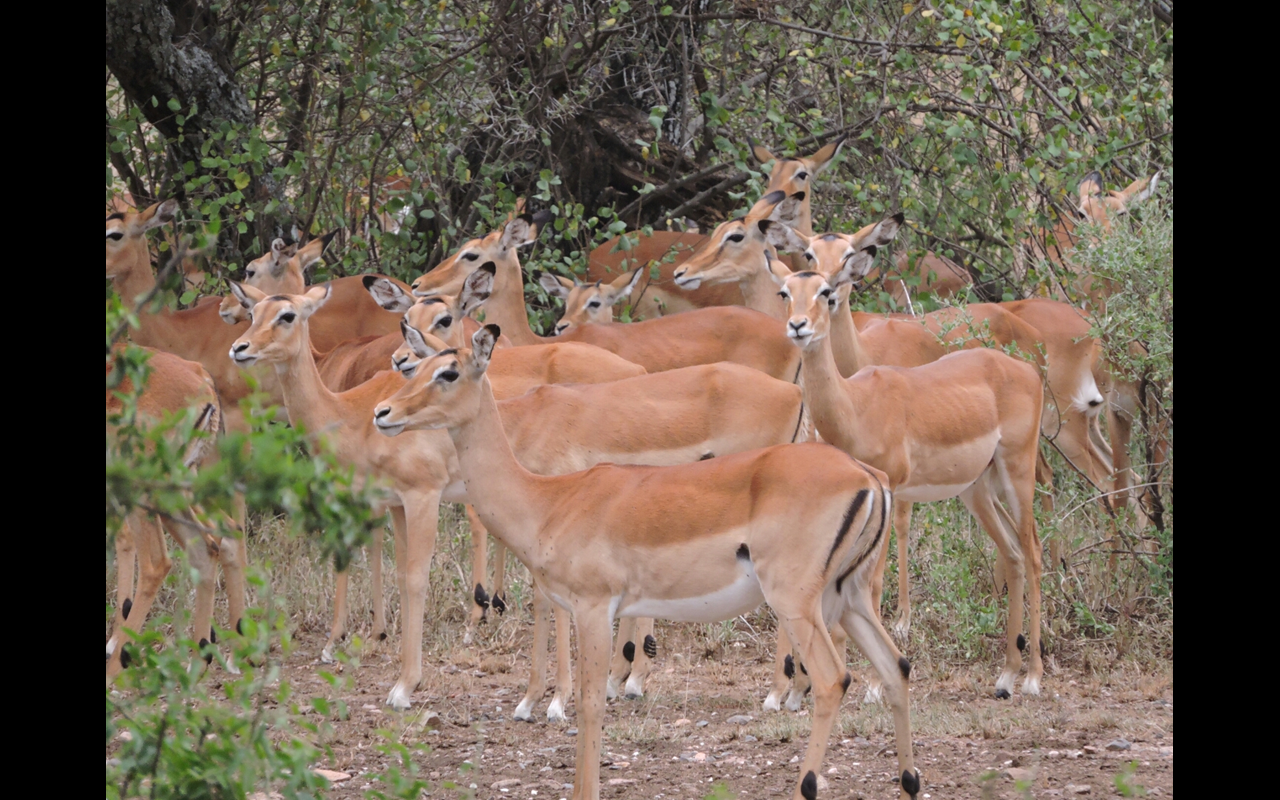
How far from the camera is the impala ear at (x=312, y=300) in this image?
6.46m

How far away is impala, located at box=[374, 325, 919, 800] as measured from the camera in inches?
176

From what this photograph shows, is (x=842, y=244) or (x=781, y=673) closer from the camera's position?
(x=781, y=673)

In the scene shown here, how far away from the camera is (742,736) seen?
17.6ft

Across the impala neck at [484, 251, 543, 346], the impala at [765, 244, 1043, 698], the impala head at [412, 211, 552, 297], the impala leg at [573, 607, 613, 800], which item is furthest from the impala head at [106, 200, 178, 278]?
the impala leg at [573, 607, 613, 800]

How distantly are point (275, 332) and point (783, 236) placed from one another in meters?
2.94

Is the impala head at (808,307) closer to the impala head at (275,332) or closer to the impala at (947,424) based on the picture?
the impala at (947,424)

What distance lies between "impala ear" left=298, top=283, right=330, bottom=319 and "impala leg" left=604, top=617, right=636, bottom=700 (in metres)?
2.06

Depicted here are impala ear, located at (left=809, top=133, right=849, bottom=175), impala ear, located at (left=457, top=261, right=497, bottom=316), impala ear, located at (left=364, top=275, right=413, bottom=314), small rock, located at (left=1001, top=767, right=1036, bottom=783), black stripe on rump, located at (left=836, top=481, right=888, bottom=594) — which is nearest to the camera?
black stripe on rump, located at (left=836, top=481, right=888, bottom=594)

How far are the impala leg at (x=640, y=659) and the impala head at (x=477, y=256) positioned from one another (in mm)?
2861

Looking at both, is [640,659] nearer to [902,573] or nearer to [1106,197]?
[902,573]

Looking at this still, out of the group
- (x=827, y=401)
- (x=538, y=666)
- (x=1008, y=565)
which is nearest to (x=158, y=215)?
(x=538, y=666)

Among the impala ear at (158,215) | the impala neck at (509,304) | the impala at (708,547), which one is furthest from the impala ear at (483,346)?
the impala ear at (158,215)

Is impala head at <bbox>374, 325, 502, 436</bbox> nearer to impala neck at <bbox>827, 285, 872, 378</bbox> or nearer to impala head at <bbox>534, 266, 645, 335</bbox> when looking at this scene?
impala neck at <bbox>827, 285, 872, 378</bbox>

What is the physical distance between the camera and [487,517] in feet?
16.4
